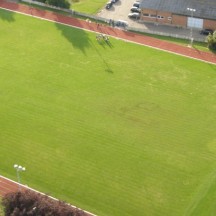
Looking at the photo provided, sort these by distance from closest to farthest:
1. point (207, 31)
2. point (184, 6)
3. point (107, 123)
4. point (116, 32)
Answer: point (107, 123) → point (207, 31) → point (116, 32) → point (184, 6)

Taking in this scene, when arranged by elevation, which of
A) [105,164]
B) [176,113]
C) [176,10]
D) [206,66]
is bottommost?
[105,164]

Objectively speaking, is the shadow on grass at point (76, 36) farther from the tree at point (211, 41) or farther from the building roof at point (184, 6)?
the tree at point (211, 41)

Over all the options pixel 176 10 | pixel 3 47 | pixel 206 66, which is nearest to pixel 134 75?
pixel 206 66

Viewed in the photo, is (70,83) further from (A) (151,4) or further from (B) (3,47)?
(A) (151,4)

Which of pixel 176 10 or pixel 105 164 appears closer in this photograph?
pixel 105 164

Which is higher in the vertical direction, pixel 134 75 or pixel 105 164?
pixel 134 75

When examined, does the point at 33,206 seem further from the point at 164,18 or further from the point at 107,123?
the point at 164,18

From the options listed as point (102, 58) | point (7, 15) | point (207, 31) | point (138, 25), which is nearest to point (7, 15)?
point (7, 15)
